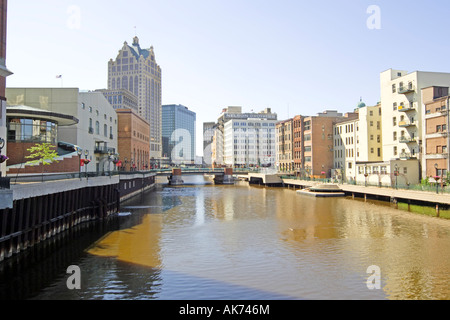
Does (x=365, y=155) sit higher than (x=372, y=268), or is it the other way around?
(x=365, y=155)

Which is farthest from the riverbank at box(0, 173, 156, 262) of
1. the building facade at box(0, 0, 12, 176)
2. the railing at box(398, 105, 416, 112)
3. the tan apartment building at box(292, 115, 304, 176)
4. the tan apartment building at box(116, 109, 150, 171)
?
the tan apartment building at box(292, 115, 304, 176)

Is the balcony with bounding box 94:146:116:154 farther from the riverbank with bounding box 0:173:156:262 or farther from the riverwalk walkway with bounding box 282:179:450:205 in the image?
the riverwalk walkway with bounding box 282:179:450:205

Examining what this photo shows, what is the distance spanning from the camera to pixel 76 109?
66312 millimetres

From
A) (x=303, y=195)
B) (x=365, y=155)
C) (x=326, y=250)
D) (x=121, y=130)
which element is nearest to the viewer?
(x=326, y=250)

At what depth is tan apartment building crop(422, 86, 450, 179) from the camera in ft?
196

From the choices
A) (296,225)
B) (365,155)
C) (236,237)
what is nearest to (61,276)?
(236,237)

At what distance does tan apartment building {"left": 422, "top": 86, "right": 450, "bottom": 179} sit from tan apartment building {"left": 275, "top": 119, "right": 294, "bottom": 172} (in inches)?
2582

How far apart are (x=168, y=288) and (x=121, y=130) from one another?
89062 mm

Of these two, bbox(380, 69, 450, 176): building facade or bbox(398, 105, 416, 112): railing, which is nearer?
bbox(380, 69, 450, 176): building facade

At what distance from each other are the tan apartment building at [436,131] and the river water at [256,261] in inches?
818

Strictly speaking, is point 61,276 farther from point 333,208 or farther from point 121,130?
point 121,130

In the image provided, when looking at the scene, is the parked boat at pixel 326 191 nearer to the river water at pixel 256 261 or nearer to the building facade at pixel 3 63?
the river water at pixel 256 261

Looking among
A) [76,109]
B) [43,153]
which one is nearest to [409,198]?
[43,153]
